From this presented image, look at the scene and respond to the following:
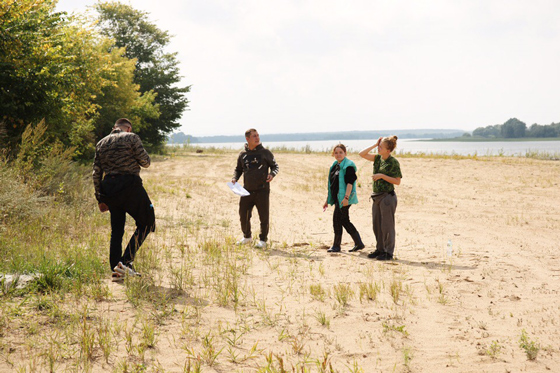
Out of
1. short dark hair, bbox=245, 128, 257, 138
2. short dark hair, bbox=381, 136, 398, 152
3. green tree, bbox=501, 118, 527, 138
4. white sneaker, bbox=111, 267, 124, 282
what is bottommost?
white sneaker, bbox=111, 267, 124, 282

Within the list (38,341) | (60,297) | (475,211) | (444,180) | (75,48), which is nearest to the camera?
(38,341)

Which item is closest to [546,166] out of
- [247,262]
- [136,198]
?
[247,262]

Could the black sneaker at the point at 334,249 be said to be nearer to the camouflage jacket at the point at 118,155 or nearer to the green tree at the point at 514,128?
the camouflage jacket at the point at 118,155

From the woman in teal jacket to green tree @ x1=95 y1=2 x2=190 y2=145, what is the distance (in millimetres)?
32164

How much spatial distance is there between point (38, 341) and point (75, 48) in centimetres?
1393

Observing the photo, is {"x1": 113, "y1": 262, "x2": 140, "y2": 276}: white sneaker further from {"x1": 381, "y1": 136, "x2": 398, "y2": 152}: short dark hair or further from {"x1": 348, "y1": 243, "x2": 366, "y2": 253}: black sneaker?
{"x1": 381, "y1": 136, "x2": 398, "y2": 152}: short dark hair

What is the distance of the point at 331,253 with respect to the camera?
8180 mm

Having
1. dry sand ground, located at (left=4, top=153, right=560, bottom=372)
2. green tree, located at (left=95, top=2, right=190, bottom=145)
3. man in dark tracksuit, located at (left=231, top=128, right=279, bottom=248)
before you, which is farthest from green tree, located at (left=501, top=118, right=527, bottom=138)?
man in dark tracksuit, located at (left=231, top=128, right=279, bottom=248)

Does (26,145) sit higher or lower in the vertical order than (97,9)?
lower

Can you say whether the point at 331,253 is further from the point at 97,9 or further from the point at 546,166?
the point at 97,9

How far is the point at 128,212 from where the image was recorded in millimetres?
5918

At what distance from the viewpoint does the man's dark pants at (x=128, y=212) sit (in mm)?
5715

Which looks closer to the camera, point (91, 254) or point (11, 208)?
point (91, 254)

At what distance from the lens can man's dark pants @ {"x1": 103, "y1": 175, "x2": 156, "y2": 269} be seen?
18.7 feet
